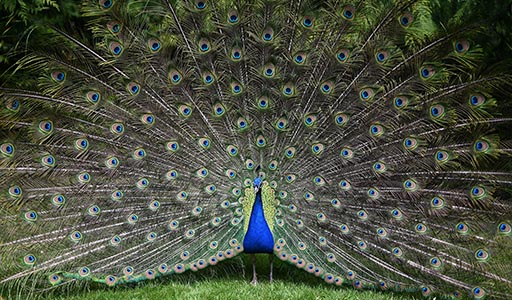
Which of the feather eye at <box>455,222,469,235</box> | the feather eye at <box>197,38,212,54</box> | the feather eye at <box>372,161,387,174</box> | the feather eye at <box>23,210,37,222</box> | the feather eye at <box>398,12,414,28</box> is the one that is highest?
the feather eye at <box>197,38,212,54</box>

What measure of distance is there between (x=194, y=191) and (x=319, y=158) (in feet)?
3.44

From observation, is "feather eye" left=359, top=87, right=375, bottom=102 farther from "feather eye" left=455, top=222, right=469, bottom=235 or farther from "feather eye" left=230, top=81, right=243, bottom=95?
"feather eye" left=455, top=222, right=469, bottom=235

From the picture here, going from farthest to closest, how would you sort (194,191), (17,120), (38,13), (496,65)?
(38,13) → (194,191) → (17,120) → (496,65)

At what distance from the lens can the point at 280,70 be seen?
15.1ft

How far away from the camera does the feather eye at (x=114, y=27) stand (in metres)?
4.46

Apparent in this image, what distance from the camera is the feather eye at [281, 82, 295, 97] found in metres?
4.62

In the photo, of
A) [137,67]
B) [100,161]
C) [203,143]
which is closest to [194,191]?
[203,143]

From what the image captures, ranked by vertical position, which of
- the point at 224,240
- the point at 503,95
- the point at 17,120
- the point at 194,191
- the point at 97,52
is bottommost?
the point at 224,240

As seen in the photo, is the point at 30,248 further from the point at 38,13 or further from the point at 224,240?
the point at 38,13

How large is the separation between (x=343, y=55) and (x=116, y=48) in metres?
1.76

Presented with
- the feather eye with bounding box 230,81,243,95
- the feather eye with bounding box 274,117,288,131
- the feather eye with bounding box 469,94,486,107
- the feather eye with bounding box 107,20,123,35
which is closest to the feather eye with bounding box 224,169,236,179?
the feather eye with bounding box 274,117,288,131

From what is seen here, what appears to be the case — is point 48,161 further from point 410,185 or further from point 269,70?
point 410,185

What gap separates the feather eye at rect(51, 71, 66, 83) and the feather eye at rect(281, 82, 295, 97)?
1.69 m

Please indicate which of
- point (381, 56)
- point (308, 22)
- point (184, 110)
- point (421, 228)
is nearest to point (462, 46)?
point (381, 56)
